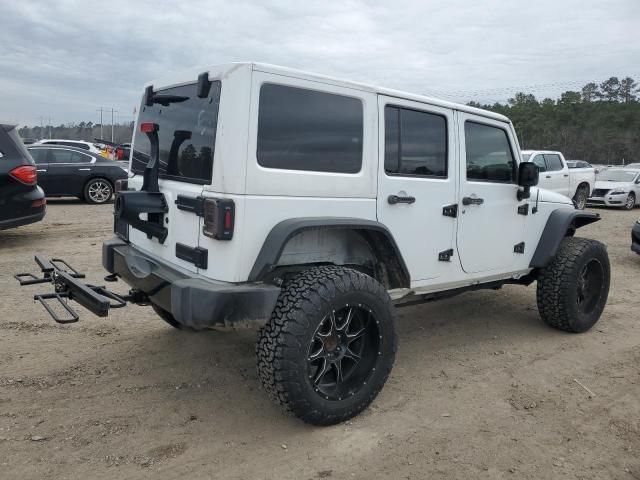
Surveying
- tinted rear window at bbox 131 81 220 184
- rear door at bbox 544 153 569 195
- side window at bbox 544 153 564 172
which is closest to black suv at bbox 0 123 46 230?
tinted rear window at bbox 131 81 220 184

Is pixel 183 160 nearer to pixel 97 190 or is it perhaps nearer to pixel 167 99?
pixel 167 99

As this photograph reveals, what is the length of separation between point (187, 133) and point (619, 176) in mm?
17707

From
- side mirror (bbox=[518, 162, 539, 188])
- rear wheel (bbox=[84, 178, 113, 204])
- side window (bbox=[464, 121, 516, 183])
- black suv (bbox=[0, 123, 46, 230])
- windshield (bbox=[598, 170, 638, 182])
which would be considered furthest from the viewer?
windshield (bbox=[598, 170, 638, 182])

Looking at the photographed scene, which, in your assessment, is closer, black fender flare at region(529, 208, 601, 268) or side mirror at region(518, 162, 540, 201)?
side mirror at region(518, 162, 540, 201)

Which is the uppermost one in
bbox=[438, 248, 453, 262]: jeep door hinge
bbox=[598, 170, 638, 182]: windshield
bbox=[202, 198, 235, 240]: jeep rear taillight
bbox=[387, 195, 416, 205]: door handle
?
bbox=[598, 170, 638, 182]: windshield

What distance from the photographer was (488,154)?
4.36 metres

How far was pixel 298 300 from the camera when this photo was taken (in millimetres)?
2953

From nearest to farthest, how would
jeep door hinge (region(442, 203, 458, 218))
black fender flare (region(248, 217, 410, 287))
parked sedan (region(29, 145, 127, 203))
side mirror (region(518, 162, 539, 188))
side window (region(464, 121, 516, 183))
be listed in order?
black fender flare (region(248, 217, 410, 287)) → jeep door hinge (region(442, 203, 458, 218)) → side window (region(464, 121, 516, 183)) → side mirror (region(518, 162, 539, 188)) → parked sedan (region(29, 145, 127, 203))

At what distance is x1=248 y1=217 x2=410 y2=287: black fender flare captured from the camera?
2938 millimetres

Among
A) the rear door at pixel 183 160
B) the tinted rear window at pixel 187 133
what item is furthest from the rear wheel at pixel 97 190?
the rear door at pixel 183 160

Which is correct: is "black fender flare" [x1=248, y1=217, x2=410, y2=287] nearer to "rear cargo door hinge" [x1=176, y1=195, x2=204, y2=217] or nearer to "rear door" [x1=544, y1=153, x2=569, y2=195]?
"rear cargo door hinge" [x1=176, y1=195, x2=204, y2=217]

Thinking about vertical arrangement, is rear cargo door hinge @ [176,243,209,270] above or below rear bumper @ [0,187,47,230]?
below

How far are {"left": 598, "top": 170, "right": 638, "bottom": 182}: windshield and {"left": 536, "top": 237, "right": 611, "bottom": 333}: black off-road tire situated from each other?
46.4 feet

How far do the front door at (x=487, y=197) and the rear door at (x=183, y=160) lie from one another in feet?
6.37
